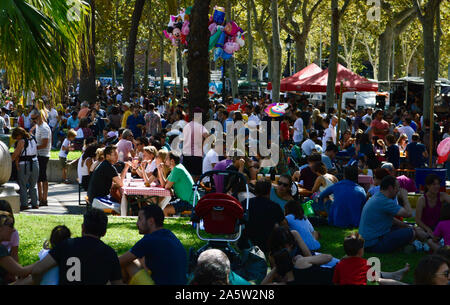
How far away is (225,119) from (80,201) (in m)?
6.20

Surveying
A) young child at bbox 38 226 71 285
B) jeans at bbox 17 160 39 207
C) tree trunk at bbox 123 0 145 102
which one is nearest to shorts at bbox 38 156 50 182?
jeans at bbox 17 160 39 207

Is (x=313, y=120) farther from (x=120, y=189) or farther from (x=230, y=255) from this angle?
(x=230, y=255)

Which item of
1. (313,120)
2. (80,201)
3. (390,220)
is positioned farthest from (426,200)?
(313,120)

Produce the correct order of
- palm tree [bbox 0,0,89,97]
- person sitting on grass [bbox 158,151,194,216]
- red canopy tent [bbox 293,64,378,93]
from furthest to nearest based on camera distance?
red canopy tent [bbox 293,64,378,93] < person sitting on grass [bbox 158,151,194,216] < palm tree [bbox 0,0,89,97]

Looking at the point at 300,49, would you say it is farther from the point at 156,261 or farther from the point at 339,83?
the point at 156,261

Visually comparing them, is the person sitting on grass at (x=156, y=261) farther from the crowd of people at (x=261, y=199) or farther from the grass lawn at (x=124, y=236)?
the grass lawn at (x=124, y=236)

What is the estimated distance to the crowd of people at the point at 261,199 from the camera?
5.83m

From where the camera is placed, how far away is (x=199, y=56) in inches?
642

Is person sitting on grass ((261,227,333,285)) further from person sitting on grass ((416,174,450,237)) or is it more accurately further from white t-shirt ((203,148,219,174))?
white t-shirt ((203,148,219,174))

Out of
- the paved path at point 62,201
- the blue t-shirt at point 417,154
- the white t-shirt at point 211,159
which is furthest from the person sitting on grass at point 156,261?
the blue t-shirt at point 417,154

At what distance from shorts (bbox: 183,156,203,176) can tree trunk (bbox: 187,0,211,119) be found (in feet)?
7.66

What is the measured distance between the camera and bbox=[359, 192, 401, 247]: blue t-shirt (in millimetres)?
9117

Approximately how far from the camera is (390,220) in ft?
30.5
